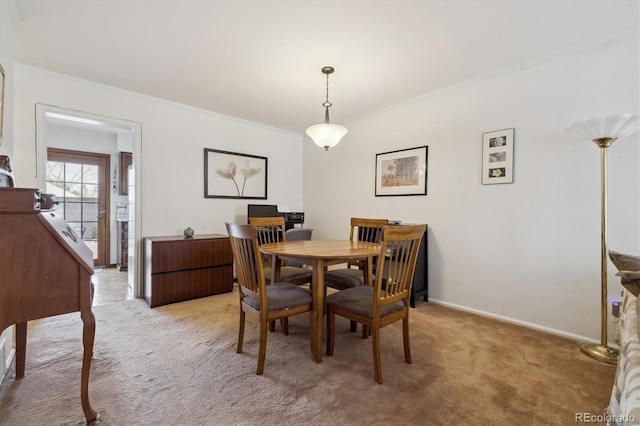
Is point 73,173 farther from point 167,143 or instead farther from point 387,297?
point 387,297

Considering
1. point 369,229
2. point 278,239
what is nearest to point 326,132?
point 369,229

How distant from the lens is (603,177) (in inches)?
83.7

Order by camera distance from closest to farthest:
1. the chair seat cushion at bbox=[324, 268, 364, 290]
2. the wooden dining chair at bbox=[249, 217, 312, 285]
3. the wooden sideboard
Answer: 1. the chair seat cushion at bbox=[324, 268, 364, 290]
2. the wooden dining chair at bbox=[249, 217, 312, 285]
3. the wooden sideboard

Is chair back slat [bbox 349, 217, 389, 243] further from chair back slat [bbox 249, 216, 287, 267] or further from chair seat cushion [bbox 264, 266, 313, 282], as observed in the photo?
chair back slat [bbox 249, 216, 287, 267]

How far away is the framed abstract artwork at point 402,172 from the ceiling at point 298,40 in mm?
749

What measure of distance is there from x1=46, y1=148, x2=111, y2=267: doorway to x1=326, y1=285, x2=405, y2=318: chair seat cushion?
16.6 ft

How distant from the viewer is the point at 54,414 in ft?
4.80

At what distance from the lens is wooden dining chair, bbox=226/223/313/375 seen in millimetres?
1828

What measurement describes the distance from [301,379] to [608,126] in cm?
273

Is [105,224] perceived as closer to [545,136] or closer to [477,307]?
[477,307]

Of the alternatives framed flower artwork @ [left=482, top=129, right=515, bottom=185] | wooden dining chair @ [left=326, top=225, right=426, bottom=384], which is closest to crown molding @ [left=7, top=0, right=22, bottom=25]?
wooden dining chair @ [left=326, top=225, right=426, bottom=384]

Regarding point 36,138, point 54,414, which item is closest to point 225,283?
point 54,414

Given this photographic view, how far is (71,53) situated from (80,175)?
319 cm

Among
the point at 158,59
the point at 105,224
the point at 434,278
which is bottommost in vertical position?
the point at 434,278
